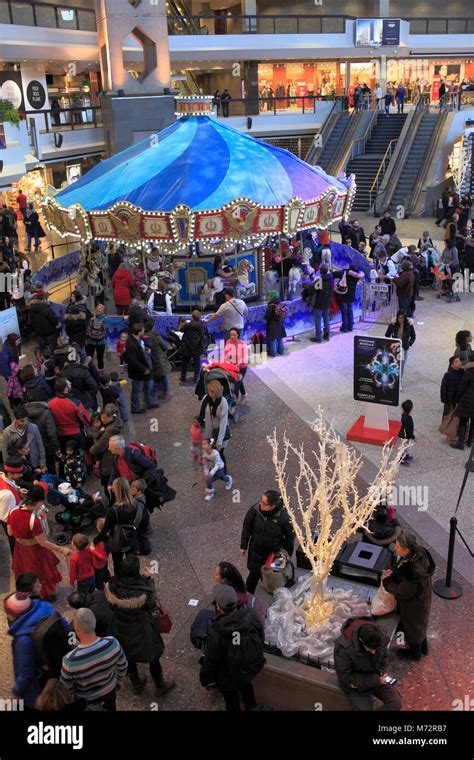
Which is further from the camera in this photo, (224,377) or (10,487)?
(224,377)

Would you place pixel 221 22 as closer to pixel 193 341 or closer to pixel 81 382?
pixel 193 341

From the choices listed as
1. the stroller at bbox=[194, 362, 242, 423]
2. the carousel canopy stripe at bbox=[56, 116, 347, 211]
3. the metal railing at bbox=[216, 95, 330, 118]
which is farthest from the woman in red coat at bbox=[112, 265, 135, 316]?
the metal railing at bbox=[216, 95, 330, 118]

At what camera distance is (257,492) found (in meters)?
7.86

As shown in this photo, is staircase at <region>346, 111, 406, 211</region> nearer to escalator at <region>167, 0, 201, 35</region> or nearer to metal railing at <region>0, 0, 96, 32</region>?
escalator at <region>167, 0, 201, 35</region>

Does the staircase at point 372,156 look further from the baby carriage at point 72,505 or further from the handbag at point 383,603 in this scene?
the handbag at point 383,603

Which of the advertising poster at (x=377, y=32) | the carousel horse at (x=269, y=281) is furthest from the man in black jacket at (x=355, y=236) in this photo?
the advertising poster at (x=377, y=32)

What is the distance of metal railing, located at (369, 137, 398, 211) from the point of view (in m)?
23.9

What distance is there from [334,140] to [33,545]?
2399 cm

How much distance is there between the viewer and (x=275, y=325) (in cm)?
1151

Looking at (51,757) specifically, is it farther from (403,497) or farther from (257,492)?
(403,497)

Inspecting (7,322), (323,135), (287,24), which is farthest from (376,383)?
(287,24)

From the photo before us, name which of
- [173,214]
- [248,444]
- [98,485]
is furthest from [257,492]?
[173,214]

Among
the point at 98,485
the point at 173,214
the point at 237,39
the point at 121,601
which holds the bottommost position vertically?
the point at 98,485

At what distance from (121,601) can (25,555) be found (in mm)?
1609
